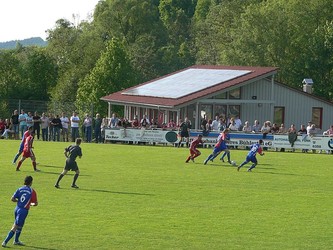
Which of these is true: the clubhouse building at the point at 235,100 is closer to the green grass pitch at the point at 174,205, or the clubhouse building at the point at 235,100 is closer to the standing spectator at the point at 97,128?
the standing spectator at the point at 97,128

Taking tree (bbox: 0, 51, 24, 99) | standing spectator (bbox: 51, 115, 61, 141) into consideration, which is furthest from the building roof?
tree (bbox: 0, 51, 24, 99)

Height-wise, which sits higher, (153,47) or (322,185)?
(153,47)

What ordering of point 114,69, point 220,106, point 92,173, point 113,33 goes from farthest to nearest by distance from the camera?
1. point 113,33
2. point 114,69
3. point 220,106
4. point 92,173

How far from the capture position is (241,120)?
6091cm

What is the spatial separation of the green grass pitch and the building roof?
48.7 ft

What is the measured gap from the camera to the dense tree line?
3150 inches

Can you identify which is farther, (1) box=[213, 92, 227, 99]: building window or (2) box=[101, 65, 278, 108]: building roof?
(1) box=[213, 92, 227, 99]: building window

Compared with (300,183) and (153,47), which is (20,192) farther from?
(153,47)

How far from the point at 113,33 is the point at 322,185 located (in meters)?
72.8

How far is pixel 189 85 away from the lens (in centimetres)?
6256

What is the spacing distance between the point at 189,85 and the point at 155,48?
45442 mm

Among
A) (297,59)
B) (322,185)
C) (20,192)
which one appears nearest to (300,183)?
(322,185)

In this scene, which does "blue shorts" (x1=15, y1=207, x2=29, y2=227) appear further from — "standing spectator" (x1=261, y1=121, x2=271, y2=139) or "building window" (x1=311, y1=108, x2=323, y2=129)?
"building window" (x1=311, y1=108, x2=323, y2=129)

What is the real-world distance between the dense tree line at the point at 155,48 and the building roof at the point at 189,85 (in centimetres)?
522
